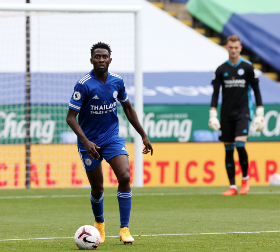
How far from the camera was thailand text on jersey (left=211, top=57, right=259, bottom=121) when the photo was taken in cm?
1023

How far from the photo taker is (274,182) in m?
13.6

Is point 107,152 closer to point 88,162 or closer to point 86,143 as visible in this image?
point 88,162

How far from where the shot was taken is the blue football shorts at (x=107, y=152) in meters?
6.15

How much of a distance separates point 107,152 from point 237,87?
4.54 metres

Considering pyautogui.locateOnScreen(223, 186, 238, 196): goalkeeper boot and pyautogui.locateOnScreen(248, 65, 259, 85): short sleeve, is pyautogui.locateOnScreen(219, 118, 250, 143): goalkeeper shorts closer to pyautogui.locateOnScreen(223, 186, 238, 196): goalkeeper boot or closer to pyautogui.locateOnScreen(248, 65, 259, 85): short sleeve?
pyautogui.locateOnScreen(248, 65, 259, 85): short sleeve

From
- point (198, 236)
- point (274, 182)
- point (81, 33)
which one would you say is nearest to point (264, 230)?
point (198, 236)

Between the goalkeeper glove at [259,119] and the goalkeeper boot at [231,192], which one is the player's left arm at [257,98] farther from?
the goalkeeper boot at [231,192]

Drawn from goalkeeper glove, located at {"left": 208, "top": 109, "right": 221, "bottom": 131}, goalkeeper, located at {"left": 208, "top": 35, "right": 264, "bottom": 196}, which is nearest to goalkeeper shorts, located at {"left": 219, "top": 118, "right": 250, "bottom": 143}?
goalkeeper, located at {"left": 208, "top": 35, "right": 264, "bottom": 196}

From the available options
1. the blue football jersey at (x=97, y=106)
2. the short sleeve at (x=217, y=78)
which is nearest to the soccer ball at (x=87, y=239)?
the blue football jersey at (x=97, y=106)

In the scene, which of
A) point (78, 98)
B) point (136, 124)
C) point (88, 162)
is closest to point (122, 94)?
point (136, 124)

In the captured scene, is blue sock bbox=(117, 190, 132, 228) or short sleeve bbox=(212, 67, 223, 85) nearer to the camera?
blue sock bbox=(117, 190, 132, 228)

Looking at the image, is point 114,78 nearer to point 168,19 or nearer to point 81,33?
point 81,33

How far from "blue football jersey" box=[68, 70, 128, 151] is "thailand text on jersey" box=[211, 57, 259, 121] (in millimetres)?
4222

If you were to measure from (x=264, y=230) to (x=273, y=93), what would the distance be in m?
11.7
